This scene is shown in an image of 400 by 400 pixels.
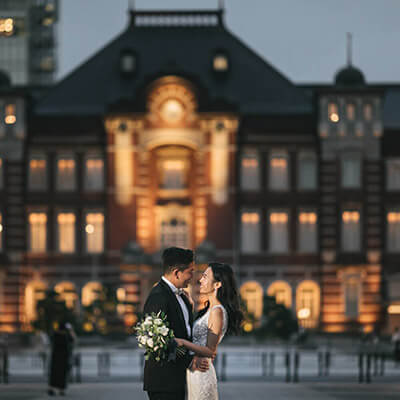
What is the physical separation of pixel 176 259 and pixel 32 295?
47.7m

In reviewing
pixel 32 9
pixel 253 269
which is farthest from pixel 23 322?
pixel 32 9

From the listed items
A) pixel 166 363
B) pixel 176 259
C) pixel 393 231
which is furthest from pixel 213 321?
pixel 393 231

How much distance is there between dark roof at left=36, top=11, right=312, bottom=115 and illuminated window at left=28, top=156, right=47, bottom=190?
2.91 m

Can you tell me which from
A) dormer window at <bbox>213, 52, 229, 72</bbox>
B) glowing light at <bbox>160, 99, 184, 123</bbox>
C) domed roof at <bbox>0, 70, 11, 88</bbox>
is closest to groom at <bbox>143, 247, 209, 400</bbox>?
glowing light at <bbox>160, 99, 184, 123</bbox>

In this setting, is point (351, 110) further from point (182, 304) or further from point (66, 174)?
point (182, 304)

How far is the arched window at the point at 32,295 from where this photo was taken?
5522 centimetres

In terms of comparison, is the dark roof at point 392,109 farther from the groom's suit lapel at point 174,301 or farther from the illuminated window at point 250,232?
the groom's suit lapel at point 174,301

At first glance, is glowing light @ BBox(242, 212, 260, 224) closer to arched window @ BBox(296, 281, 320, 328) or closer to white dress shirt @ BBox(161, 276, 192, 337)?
arched window @ BBox(296, 281, 320, 328)

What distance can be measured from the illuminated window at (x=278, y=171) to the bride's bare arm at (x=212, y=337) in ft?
153

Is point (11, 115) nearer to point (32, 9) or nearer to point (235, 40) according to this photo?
point (235, 40)

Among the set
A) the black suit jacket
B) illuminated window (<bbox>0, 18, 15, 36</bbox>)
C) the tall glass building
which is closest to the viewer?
the black suit jacket

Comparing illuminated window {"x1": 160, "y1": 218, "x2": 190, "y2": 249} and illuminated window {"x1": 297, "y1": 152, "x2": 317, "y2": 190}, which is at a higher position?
illuminated window {"x1": 297, "y1": 152, "x2": 317, "y2": 190}

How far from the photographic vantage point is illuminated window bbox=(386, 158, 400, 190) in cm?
5591

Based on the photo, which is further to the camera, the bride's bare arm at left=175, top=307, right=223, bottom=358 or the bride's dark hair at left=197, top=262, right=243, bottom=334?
the bride's dark hair at left=197, top=262, right=243, bottom=334
